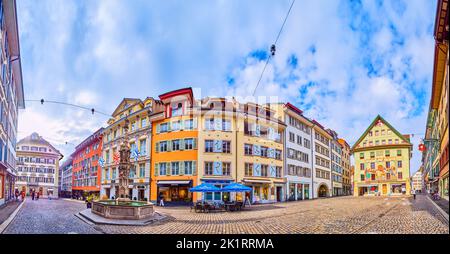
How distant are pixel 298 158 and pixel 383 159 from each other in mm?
15625

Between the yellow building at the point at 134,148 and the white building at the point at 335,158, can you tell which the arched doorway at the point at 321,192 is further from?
the yellow building at the point at 134,148

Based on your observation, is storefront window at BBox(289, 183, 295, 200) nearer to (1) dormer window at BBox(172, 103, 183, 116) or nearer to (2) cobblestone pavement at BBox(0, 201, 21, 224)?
(1) dormer window at BBox(172, 103, 183, 116)

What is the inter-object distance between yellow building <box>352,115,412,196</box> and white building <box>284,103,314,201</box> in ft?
A: 35.1

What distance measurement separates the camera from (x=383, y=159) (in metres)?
6.28

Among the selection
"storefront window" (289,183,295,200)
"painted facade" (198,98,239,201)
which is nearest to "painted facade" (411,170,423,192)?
"storefront window" (289,183,295,200)

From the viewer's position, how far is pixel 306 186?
26.5 metres

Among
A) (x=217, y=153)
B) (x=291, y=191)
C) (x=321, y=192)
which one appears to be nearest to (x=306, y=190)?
(x=291, y=191)

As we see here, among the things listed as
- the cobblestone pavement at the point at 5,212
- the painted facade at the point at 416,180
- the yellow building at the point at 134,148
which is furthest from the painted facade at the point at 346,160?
the cobblestone pavement at the point at 5,212

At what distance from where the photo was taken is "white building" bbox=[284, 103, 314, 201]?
20.2 m

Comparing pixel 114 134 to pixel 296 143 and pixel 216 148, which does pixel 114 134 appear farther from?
pixel 296 143

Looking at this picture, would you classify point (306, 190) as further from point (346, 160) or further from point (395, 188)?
point (395, 188)

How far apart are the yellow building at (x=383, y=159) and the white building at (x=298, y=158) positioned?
1071 cm
